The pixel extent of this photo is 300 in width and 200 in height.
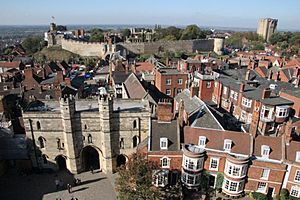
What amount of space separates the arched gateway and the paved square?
1.36 meters

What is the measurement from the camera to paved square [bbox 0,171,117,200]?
2800cm

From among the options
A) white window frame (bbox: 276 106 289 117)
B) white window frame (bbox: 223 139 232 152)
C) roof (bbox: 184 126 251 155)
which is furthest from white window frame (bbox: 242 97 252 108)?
white window frame (bbox: 223 139 232 152)

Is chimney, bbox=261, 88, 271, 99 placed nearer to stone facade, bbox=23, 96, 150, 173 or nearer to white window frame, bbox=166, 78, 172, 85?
stone facade, bbox=23, 96, 150, 173

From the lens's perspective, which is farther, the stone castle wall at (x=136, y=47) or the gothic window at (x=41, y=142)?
the stone castle wall at (x=136, y=47)

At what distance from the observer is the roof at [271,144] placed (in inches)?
1019

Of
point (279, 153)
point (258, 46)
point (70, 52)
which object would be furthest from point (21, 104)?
point (258, 46)

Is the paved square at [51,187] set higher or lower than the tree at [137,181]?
lower

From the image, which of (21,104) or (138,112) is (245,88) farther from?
(21,104)

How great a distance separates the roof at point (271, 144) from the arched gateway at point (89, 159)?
20.1m

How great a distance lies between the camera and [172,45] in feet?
393

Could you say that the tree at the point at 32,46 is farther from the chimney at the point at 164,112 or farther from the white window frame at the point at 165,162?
the white window frame at the point at 165,162

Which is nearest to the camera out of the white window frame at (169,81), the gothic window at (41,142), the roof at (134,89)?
the gothic window at (41,142)

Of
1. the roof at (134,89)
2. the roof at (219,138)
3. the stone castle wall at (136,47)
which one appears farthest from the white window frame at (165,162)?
the stone castle wall at (136,47)

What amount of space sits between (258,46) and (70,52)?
99.8 meters
